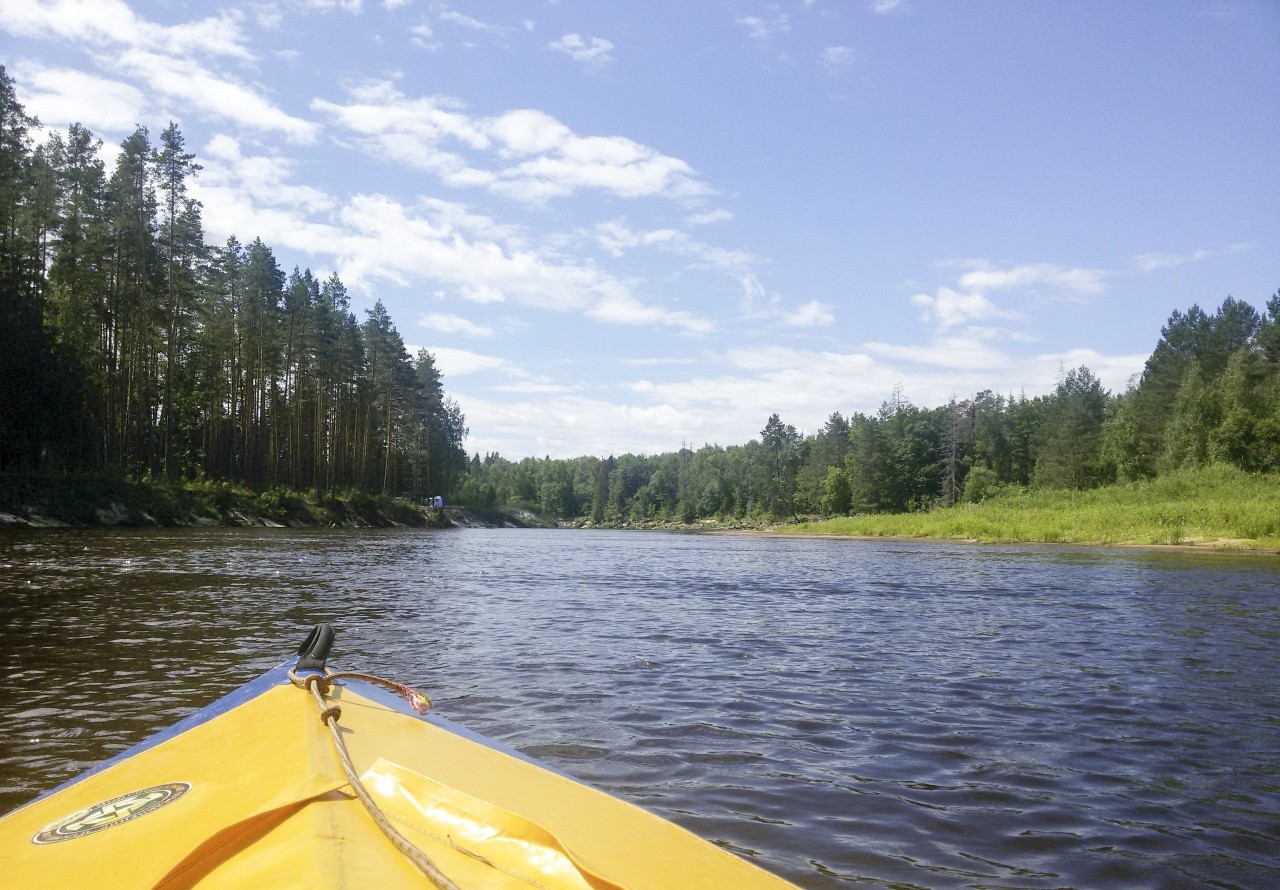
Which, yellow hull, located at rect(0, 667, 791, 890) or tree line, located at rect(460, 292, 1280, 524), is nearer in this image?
yellow hull, located at rect(0, 667, 791, 890)

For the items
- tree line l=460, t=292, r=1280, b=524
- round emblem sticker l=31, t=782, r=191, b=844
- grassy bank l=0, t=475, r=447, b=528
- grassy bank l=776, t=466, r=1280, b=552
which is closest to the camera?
round emblem sticker l=31, t=782, r=191, b=844

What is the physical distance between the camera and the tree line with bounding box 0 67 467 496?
30391 millimetres

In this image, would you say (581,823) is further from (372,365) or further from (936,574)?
(372,365)

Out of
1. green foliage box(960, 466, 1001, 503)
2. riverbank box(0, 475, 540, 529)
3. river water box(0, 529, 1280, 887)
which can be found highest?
green foliage box(960, 466, 1001, 503)

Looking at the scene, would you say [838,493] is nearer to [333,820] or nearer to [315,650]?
[315,650]

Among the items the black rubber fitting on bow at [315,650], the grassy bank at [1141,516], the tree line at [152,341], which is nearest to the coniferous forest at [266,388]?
the tree line at [152,341]

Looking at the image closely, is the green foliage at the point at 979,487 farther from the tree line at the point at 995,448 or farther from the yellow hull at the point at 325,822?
the yellow hull at the point at 325,822

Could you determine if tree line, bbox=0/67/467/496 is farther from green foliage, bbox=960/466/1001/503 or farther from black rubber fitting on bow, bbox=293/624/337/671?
green foliage, bbox=960/466/1001/503

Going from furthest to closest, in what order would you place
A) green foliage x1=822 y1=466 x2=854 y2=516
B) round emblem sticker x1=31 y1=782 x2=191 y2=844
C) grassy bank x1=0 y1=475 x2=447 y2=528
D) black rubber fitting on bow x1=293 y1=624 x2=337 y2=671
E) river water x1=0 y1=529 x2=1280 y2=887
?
green foliage x1=822 y1=466 x2=854 y2=516
grassy bank x1=0 y1=475 x2=447 y2=528
river water x1=0 y1=529 x2=1280 y2=887
black rubber fitting on bow x1=293 y1=624 x2=337 y2=671
round emblem sticker x1=31 y1=782 x2=191 y2=844

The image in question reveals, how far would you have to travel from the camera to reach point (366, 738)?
3.14 metres

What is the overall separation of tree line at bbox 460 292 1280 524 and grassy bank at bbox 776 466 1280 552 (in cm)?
696

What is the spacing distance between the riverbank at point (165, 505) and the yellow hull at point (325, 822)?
31.8 meters

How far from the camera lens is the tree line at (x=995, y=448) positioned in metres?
54.2

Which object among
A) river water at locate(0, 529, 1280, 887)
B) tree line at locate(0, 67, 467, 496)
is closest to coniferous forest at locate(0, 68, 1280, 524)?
tree line at locate(0, 67, 467, 496)
